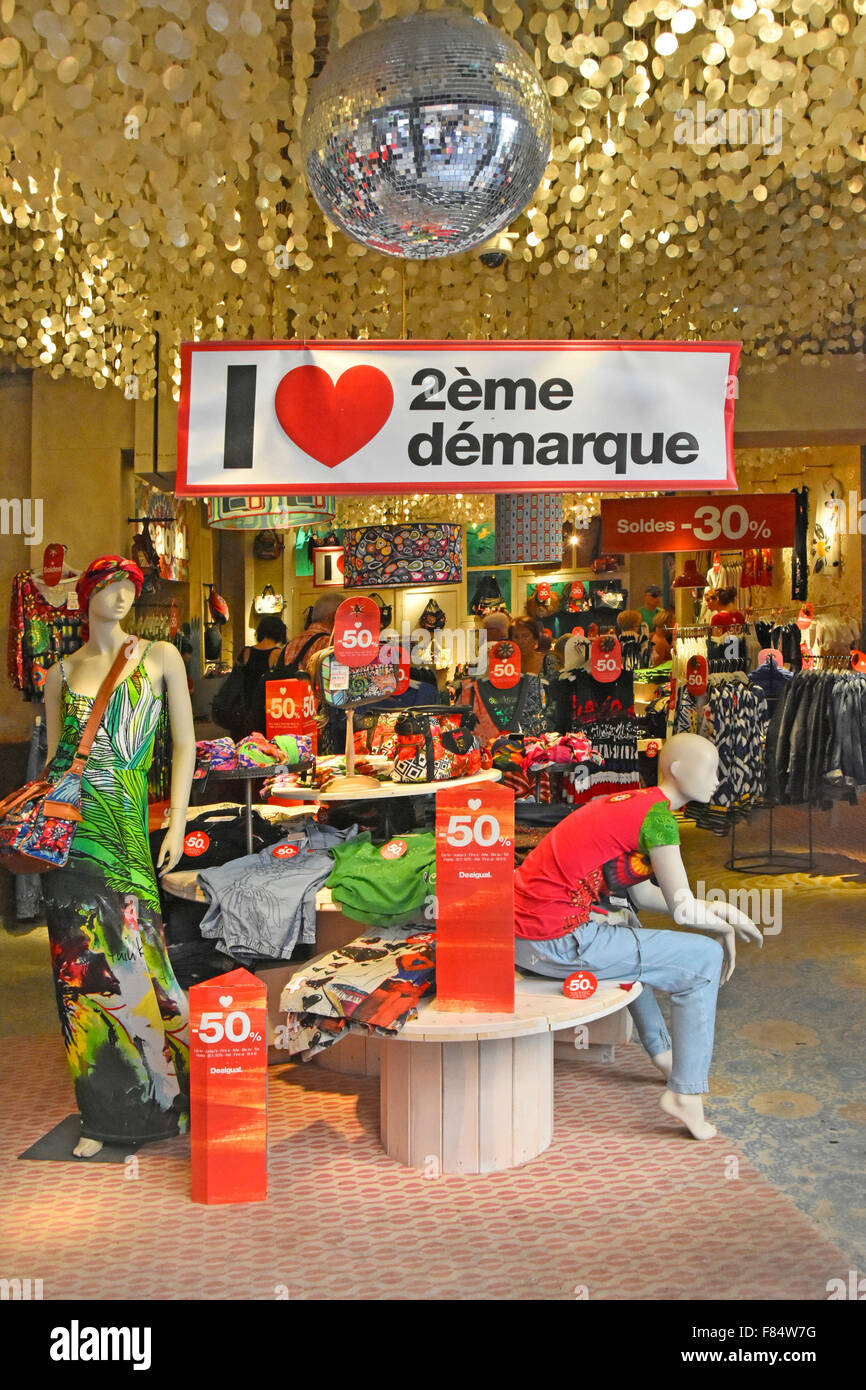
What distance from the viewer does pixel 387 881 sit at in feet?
13.4

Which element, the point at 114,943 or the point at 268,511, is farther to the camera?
the point at 268,511

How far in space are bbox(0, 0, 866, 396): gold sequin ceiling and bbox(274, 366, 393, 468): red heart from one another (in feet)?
4.04

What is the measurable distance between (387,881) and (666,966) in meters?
1.06

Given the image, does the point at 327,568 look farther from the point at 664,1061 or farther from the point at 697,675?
the point at 664,1061

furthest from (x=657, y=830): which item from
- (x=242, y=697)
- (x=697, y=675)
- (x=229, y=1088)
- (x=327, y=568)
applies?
(x=327, y=568)

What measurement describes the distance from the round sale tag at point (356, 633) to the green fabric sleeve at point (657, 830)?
134cm

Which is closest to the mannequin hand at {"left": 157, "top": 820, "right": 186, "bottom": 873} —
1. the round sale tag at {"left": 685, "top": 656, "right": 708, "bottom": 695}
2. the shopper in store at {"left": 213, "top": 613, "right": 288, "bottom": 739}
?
the shopper in store at {"left": 213, "top": 613, "right": 288, "bottom": 739}

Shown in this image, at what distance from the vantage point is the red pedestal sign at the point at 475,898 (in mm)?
3219

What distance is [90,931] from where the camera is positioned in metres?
3.42

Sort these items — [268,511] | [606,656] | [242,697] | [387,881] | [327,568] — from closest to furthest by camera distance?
[387,881] < [268,511] < [242,697] < [606,656] < [327,568]

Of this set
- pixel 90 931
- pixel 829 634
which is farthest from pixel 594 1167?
pixel 829 634

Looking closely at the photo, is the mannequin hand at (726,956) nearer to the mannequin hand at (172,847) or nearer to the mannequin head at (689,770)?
the mannequin head at (689,770)

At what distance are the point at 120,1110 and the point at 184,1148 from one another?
0.22 m
